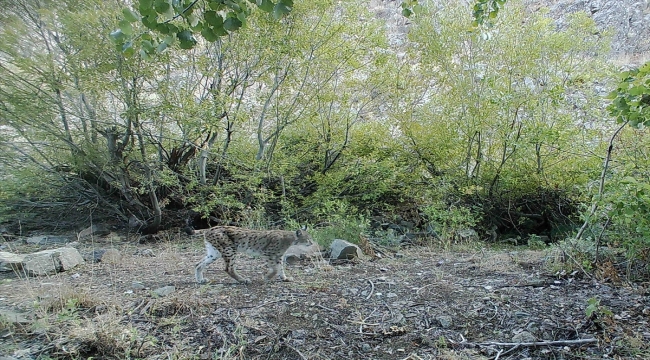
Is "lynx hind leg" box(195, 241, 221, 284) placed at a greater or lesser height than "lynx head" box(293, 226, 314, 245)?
lesser

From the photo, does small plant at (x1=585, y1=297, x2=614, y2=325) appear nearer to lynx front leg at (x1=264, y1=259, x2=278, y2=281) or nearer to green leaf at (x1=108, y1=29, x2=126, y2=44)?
lynx front leg at (x1=264, y1=259, x2=278, y2=281)

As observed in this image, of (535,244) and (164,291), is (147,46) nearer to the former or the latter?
(164,291)

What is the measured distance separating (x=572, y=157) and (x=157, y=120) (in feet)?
27.2

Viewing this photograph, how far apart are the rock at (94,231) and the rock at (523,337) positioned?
30.3 ft

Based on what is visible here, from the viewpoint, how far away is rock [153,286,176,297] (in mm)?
4852

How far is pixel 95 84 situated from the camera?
790cm

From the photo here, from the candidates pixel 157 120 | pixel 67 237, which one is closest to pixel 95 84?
pixel 157 120

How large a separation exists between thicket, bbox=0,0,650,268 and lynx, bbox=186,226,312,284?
2.20m

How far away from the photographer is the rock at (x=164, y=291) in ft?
15.9

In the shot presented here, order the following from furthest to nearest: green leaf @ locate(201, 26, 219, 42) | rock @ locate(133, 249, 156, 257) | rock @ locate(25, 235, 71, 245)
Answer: rock @ locate(25, 235, 71, 245)
rock @ locate(133, 249, 156, 257)
green leaf @ locate(201, 26, 219, 42)

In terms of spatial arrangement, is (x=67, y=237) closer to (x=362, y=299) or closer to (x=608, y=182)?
(x=362, y=299)

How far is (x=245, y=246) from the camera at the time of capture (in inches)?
231

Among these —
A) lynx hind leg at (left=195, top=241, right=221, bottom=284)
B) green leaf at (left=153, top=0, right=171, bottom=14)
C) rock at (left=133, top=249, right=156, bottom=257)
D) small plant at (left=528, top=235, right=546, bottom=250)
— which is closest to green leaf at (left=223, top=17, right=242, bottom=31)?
green leaf at (left=153, top=0, right=171, bottom=14)

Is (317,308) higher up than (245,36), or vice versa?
(245,36)
